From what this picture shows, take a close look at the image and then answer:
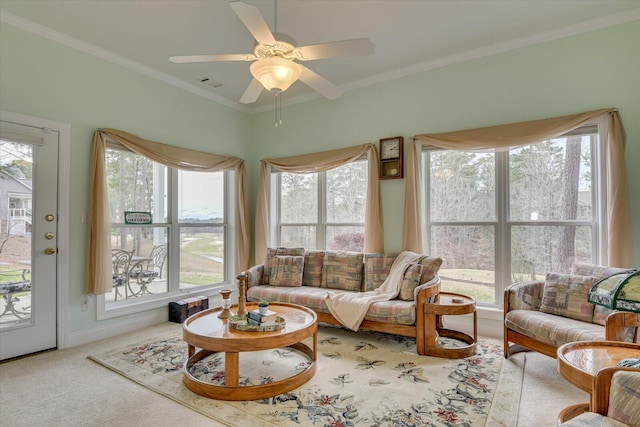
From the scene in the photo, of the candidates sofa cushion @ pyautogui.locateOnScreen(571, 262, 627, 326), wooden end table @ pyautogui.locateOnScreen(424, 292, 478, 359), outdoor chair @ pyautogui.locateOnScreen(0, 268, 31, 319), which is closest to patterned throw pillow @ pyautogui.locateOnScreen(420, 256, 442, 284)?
wooden end table @ pyautogui.locateOnScreen(424, 292, 478, 359)

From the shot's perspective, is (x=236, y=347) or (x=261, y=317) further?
(x=261, y=317)

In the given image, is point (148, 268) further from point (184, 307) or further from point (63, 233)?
point (63, 233)

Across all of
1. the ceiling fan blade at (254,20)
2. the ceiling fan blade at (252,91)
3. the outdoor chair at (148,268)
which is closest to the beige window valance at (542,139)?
the ceiling fan blade at (252,91)

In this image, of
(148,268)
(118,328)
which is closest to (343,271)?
(148,268)

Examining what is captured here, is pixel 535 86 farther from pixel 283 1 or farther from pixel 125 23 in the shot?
pixel 125 23

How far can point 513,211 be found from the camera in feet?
12.0

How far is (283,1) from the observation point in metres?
2.83

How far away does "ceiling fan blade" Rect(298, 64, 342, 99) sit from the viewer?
8.63 ft

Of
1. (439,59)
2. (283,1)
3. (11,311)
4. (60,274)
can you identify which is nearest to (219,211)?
(60,274)

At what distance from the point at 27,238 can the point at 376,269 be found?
3461 millimetres

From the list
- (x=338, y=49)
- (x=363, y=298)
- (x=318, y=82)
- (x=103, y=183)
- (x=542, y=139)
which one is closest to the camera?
(x=338, y=49)

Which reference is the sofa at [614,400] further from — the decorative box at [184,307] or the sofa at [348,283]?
the decorative box at [184,307]

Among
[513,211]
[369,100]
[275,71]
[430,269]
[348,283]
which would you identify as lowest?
A: [348,283]

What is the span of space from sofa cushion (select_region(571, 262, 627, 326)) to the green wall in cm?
49
